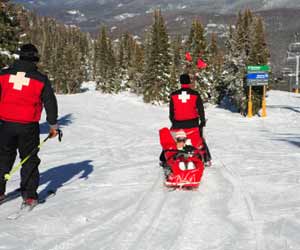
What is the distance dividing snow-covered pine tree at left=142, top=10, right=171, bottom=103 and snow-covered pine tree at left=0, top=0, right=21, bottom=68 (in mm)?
38652

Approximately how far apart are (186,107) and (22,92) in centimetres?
418

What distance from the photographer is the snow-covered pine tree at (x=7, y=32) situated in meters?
21.0

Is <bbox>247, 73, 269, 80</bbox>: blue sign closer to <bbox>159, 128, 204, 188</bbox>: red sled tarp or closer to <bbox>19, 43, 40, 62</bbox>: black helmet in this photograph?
<bbox>159, 128, 204, 188</bbox>: red sled tarp

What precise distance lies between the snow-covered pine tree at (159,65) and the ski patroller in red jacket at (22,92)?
5311 cm

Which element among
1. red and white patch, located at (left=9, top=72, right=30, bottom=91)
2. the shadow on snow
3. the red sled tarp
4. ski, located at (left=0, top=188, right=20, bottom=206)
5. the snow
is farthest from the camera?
the shadow on snow

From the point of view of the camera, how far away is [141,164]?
11.7m

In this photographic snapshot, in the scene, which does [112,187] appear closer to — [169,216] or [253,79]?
[169,216]

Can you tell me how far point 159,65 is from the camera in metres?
59.9

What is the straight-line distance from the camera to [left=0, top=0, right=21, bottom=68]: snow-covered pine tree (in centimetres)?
2098

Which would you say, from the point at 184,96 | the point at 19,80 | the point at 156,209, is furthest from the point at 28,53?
the point at 184,96

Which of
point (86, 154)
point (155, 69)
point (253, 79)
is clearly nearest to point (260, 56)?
point (253, 79)

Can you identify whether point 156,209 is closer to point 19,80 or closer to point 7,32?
point 19,80

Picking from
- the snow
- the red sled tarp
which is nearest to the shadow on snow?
the snow

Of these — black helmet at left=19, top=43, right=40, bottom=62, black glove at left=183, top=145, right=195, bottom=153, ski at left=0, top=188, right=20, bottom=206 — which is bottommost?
ski at left=0, top=188, right=20, bottom=206
